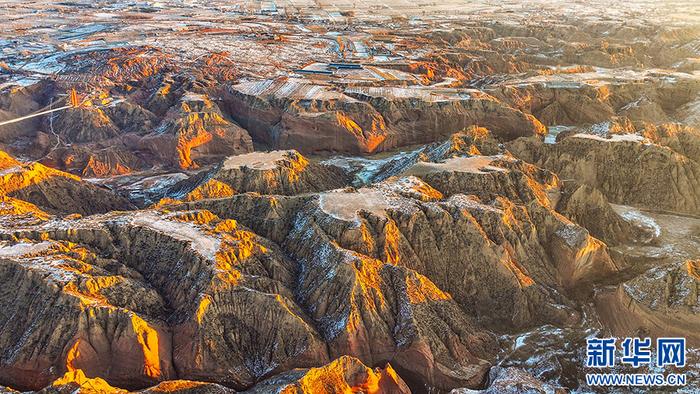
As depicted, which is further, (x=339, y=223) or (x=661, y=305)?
(x=339, y=223)

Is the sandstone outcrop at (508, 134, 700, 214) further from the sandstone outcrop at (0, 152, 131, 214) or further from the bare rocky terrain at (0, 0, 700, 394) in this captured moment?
the sandstone outcrop at (0, 152, 131, 214)

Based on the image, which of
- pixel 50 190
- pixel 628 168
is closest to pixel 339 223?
pixel 50 190

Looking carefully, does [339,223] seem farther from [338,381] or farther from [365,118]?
[365,118]

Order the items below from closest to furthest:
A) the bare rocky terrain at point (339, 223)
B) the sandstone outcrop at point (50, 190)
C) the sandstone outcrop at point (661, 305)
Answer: the bare rocky terrain at point (339, 223)
the sandstone outcrop at point (661, 305)
the sandstone outcrop at point (50, 190)

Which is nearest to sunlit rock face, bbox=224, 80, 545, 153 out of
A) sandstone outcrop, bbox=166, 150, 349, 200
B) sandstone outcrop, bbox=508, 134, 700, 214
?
sandstone outcrop, bbox=508, 134, 700, 214

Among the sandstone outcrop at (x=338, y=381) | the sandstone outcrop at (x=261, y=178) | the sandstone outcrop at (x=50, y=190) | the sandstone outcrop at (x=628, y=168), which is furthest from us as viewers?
the sandstone outcrop at (x=628, y=168)

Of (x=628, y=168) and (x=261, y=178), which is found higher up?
(x=261, y=178)

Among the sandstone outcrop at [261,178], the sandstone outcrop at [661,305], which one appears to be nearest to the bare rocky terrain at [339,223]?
the sandstone outcrop at [661,305]

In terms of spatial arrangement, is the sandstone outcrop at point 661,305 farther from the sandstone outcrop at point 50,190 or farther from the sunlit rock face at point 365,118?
the sandstone outcrop at point 50,190

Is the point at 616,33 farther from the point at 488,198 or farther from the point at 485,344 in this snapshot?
the point at 485,344
